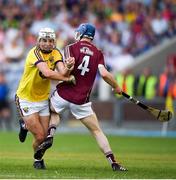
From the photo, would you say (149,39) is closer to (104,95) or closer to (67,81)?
(104,95)

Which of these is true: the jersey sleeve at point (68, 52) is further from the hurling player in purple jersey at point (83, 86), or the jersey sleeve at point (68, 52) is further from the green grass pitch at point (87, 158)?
the green grass pitch at point (87, 158)

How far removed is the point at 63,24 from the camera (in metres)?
29.8

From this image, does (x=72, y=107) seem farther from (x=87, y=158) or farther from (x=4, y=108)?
(x=4, y=108)

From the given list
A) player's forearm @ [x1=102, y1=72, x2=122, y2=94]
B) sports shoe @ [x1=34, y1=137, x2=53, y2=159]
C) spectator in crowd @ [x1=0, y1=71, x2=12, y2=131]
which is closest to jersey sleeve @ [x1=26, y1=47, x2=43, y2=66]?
player's forearm @ [x1=102, y1=72, x2=122, y2=94]

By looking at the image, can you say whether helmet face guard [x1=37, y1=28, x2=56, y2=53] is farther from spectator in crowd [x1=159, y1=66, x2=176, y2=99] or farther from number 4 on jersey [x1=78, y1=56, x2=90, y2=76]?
spectator in crowd [x1=159, y1=66, x2=176, y2=99]

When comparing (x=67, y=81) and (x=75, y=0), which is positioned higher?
(x=75, y=0)

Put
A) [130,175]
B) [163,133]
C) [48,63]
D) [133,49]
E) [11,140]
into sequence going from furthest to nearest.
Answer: [133,49] → [163,133] → [11,140] → [48,63] → [130,175]

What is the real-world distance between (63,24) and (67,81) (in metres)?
15.4

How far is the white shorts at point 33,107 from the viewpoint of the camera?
15.1m

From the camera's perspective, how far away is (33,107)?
1512 centimetres

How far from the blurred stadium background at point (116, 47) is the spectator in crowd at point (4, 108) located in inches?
0.7

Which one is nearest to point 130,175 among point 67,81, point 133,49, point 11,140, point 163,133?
point 67,81

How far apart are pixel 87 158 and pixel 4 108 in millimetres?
10466

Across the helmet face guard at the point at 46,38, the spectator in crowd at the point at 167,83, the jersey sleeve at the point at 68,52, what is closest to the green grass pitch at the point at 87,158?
the jersey sleeve at the point at 68,52
